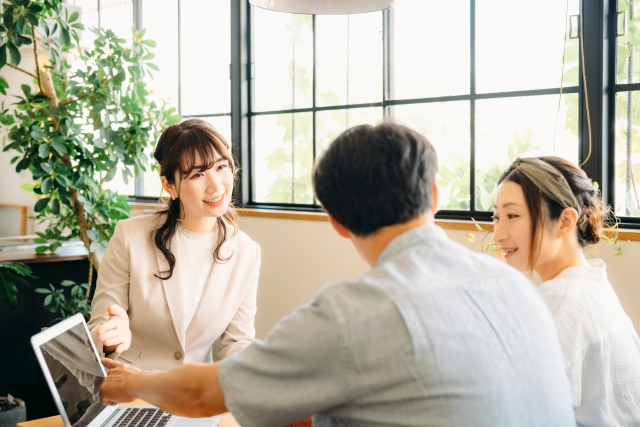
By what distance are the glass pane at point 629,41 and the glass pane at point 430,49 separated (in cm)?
64

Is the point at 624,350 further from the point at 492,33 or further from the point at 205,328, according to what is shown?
the point at 492,33

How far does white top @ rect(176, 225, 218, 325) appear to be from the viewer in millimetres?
2004

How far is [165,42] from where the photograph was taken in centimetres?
442

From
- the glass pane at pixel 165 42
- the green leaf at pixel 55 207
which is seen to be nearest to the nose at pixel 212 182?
the green leaf at pixel 55 207

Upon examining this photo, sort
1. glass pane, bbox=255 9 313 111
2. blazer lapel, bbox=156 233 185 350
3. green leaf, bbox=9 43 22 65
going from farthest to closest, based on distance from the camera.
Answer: glass pane, bbox=255 9 313 111, green leaf, bbox=9 43 22 65, blazer lapel, bbox=156 233 185 350

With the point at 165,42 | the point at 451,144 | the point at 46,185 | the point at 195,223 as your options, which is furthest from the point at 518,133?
the point at 165,42

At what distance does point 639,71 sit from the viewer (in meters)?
2.41

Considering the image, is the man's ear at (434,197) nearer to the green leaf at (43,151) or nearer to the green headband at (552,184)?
the green headband at (552,184)

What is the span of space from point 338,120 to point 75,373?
2242 millimetres

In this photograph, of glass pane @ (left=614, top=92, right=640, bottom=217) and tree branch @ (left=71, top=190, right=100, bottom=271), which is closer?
glass pane @ (left=614, top=92, right=640, bottom=217)

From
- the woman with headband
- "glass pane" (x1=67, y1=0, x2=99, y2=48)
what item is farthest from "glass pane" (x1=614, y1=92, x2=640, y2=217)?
"glass pane" (x1=67, y1=0, x2=99, y2=48)

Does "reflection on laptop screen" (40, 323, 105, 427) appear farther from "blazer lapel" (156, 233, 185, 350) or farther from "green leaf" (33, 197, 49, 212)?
"green leaf" (33, 197, 49, 212)

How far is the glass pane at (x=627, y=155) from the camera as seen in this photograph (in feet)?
7.98

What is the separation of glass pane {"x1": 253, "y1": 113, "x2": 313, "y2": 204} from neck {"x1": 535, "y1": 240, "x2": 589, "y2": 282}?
1932 millimetres
